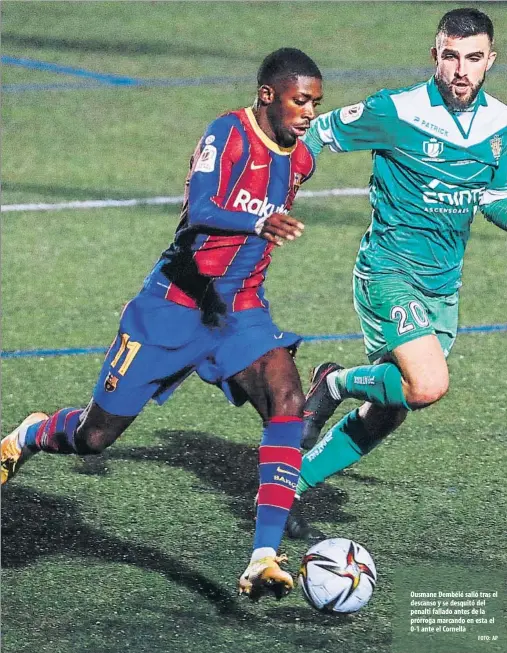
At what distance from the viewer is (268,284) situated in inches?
388

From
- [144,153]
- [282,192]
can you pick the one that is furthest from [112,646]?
[144,153]

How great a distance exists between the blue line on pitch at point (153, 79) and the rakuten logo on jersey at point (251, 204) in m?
10.3

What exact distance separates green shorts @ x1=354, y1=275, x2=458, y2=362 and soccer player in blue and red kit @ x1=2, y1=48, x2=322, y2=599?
21.4 inches

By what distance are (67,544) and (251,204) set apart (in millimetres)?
1592

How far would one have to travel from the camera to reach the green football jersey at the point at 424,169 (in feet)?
20.1

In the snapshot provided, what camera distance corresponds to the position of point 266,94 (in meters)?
5.57

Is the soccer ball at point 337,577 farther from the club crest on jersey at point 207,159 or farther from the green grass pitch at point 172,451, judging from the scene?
the club crest on jersey at point 207,159

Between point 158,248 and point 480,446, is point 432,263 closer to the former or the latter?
point 480,446

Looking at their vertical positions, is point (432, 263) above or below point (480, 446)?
above

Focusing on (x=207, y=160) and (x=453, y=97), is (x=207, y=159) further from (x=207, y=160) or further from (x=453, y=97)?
(x=453, y=97)

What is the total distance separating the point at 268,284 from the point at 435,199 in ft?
12.5

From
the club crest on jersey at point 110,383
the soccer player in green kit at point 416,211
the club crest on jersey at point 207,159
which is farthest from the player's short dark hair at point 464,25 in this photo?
the club crest on jersey at point 110,383

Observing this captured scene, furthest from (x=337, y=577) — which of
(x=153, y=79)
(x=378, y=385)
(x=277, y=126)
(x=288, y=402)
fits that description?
(x=153, y=79)

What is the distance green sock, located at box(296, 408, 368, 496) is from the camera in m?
6.30
